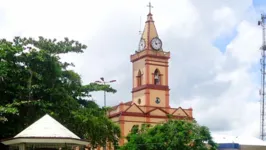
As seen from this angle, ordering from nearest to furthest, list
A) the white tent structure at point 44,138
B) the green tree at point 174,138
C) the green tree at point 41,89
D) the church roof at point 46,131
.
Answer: the white tent structure at point 44,138
the church roof at point 46,131
the green tree at point 41,89
the green tree at point 174,138

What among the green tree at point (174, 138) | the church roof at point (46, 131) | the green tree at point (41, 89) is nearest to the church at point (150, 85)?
the green tree at point (174, 138)

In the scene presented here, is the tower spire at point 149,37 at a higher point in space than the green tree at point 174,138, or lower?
higher

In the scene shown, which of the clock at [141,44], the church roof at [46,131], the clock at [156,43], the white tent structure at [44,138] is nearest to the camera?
the white tent structure at [44,138]

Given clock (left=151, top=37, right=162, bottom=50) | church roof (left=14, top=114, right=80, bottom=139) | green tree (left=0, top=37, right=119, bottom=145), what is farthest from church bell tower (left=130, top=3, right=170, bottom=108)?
church roof (left=14, top=114, right=80, bottom=139)

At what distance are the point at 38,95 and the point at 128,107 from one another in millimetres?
30510

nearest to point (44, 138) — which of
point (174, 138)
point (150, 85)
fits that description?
point (174, 138)

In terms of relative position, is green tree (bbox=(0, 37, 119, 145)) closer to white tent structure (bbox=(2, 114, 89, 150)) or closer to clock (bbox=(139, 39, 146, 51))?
white tent structure (bbox=(2, 114, 89, 150))

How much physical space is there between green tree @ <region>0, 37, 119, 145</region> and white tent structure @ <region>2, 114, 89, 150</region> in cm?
434

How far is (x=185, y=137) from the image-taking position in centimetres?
3909

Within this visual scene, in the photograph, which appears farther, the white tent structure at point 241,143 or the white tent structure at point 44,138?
the white tent structure at point 241,143

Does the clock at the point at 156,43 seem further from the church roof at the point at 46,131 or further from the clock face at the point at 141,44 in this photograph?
the church roof at the point at 46,131

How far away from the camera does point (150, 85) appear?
60938 millimetres

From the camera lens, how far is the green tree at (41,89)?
1077 inches

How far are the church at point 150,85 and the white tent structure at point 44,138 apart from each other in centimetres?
3787
